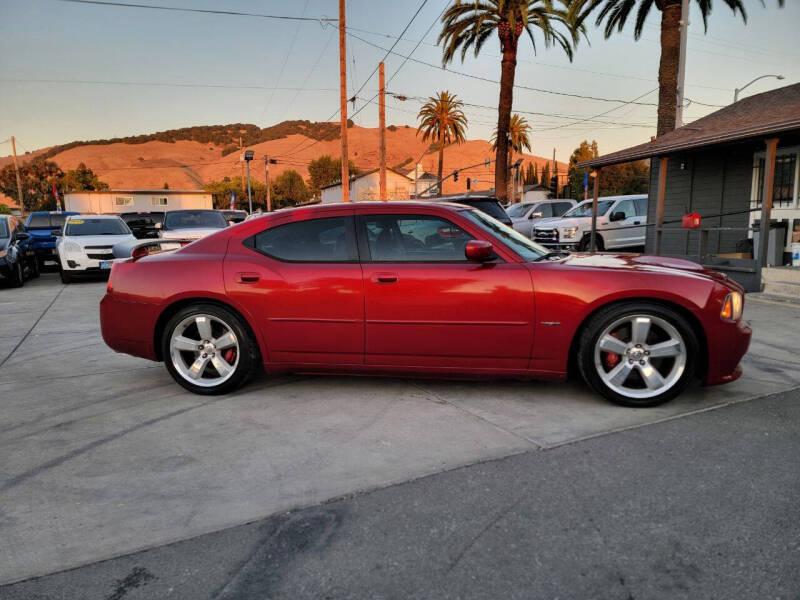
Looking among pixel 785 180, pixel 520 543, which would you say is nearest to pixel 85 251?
pixel 520 543

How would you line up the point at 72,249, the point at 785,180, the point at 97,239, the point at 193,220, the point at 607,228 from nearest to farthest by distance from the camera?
the point at 785,180, the point at 72,249, the point at 97,239, the point at 193,220, the point at 607,228

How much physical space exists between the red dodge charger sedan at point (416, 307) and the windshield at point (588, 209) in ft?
42.3

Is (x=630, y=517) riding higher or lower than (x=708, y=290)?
lower

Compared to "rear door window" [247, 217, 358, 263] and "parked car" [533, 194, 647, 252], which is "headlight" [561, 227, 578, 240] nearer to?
"parked car" [533, 194, 647, 252]

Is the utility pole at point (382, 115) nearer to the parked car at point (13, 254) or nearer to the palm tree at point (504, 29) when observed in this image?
the palm tree at point (504, 29)

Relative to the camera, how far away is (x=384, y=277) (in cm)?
441

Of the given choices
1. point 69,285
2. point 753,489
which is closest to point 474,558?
point 753,489

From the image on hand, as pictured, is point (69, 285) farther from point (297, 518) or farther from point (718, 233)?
point (718, 233)

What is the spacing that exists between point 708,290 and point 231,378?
360 centimetres

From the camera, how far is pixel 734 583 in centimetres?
221

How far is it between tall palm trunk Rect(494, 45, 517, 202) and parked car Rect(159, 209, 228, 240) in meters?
12.6

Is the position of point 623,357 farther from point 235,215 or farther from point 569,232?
point 235,215

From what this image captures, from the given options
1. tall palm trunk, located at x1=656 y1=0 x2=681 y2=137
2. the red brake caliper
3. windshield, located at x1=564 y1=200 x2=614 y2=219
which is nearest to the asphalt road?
the red brake caliper

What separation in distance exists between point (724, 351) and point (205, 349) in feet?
12.8
